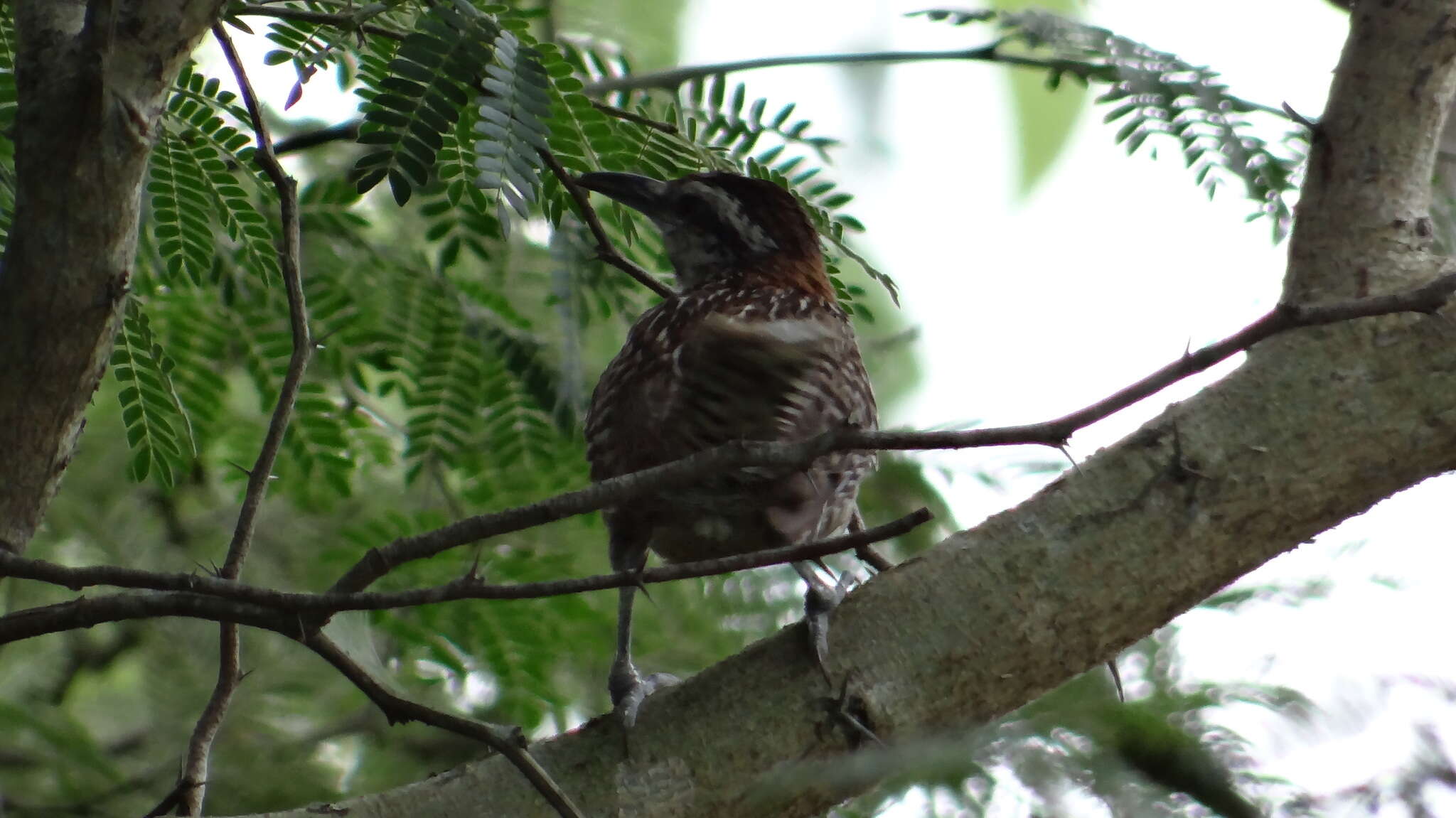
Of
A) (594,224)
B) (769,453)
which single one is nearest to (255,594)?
(769,453)

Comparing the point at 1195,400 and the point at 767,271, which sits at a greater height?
the point at 767,271

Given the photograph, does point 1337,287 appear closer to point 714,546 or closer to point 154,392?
point 714,546

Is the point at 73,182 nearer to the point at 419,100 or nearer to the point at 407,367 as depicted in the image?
the point at 419,100

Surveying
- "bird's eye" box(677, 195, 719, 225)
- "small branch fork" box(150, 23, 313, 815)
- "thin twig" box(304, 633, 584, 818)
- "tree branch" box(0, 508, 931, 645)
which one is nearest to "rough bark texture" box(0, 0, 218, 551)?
"tree branch" box(0, 508, 931, 645)

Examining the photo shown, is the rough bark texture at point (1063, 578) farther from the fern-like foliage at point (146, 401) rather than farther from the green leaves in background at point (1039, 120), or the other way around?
the green leaves in background at point (1039, 120)

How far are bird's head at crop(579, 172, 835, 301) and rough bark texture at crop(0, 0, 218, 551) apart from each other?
4.98 ft

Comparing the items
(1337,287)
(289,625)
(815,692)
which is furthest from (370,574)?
(1337,287)

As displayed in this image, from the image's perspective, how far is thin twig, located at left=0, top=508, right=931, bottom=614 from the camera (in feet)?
6.21

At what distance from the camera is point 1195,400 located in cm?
274

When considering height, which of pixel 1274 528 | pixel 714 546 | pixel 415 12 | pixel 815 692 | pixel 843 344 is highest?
pixel 415 12

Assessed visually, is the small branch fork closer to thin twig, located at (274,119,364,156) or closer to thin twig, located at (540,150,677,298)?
thin twig, located at (540,150,677,298)

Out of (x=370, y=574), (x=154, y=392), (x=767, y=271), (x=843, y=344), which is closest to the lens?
(x=370, y=574)

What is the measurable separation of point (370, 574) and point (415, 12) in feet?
4.32

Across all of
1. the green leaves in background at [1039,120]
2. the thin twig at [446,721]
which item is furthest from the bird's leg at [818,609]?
the green leaves in background at [1039,120]
